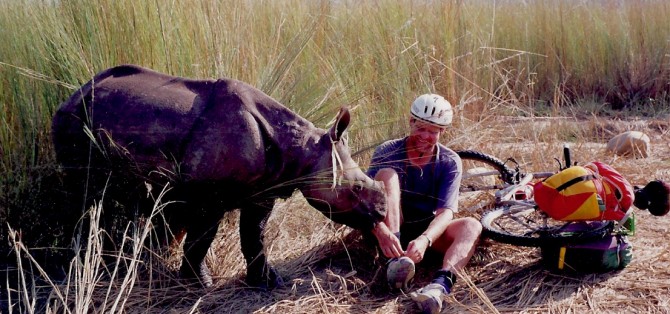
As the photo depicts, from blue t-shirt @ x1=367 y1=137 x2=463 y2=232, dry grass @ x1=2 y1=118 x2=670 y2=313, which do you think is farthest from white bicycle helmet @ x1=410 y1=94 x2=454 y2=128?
dry grass @ x1=2 y1=118 x2=670 y2=313

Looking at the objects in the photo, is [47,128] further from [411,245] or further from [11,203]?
[411,245]

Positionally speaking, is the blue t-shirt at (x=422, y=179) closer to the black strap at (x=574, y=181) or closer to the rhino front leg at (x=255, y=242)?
the black strap at (x=574, y=181)

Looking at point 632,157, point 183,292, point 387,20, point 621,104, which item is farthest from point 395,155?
point 621,104

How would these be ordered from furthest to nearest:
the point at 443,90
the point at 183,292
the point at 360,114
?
the point at 443,90 < the point at 360,114 < the point at 183,292

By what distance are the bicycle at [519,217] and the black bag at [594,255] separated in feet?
0.13

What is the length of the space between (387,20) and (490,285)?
2913mm

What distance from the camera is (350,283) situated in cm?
420

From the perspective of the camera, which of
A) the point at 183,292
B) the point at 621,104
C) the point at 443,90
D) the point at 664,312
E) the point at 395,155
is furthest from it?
the point at 621,104

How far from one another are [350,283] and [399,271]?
0.39m

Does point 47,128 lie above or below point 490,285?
above

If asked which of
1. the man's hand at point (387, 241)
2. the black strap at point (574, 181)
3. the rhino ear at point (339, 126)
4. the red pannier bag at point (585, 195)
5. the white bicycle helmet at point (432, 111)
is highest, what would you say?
the rhino ear at point (339, 126)

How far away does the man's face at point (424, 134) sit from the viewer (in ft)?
14.3

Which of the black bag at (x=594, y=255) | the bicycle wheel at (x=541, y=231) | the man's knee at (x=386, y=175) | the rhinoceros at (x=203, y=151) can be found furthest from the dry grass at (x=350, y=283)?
the man's knee at (x=386, y=175)

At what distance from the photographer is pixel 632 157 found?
6465 mm
